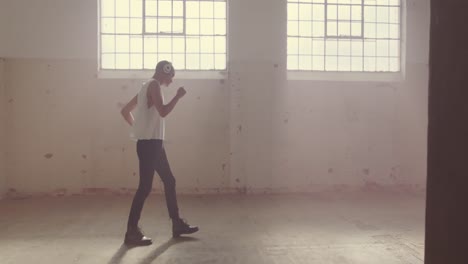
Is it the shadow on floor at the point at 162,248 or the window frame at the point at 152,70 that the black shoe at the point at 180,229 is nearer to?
the shadow on floor at the point at 162,248

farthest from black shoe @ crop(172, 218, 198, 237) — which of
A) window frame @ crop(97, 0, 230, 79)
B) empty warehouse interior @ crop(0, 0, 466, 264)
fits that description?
window frame @ crop(97, 0, 230, 79)

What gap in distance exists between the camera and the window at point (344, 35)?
7484 millimetres

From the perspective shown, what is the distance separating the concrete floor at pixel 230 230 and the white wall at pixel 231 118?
0.49 meters

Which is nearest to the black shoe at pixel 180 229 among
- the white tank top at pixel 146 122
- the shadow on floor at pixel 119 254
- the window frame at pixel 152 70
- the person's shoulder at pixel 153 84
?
the shadow on floor at pixel 119 254

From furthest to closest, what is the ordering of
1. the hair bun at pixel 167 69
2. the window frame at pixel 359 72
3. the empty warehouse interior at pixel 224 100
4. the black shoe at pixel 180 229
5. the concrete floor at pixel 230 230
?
the window frame at pixel 359 72, the empty warehouse interior at pixel 224 100, the black shoe at pixel 180 229, the hair bun at pixel 167 69, the concrete floor at pixel 230 230

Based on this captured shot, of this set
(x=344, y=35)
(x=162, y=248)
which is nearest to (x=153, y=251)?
(x=162, y=248)

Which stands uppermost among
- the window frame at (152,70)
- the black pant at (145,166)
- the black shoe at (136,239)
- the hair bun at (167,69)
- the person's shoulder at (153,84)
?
the window frame at (152,70)

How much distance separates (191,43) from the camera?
7.24 m

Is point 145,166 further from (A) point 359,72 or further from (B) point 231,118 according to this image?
(A) point 359,72

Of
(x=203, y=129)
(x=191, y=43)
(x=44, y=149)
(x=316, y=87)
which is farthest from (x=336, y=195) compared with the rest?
(x=44, y=149)

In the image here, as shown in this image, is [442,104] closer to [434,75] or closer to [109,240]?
[434,75]

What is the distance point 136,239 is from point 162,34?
4014 mm

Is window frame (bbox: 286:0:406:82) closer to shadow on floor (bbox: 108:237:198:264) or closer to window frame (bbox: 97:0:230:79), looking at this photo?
window frame (bbox: 97:0:230:79)

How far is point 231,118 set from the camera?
7.15 m
